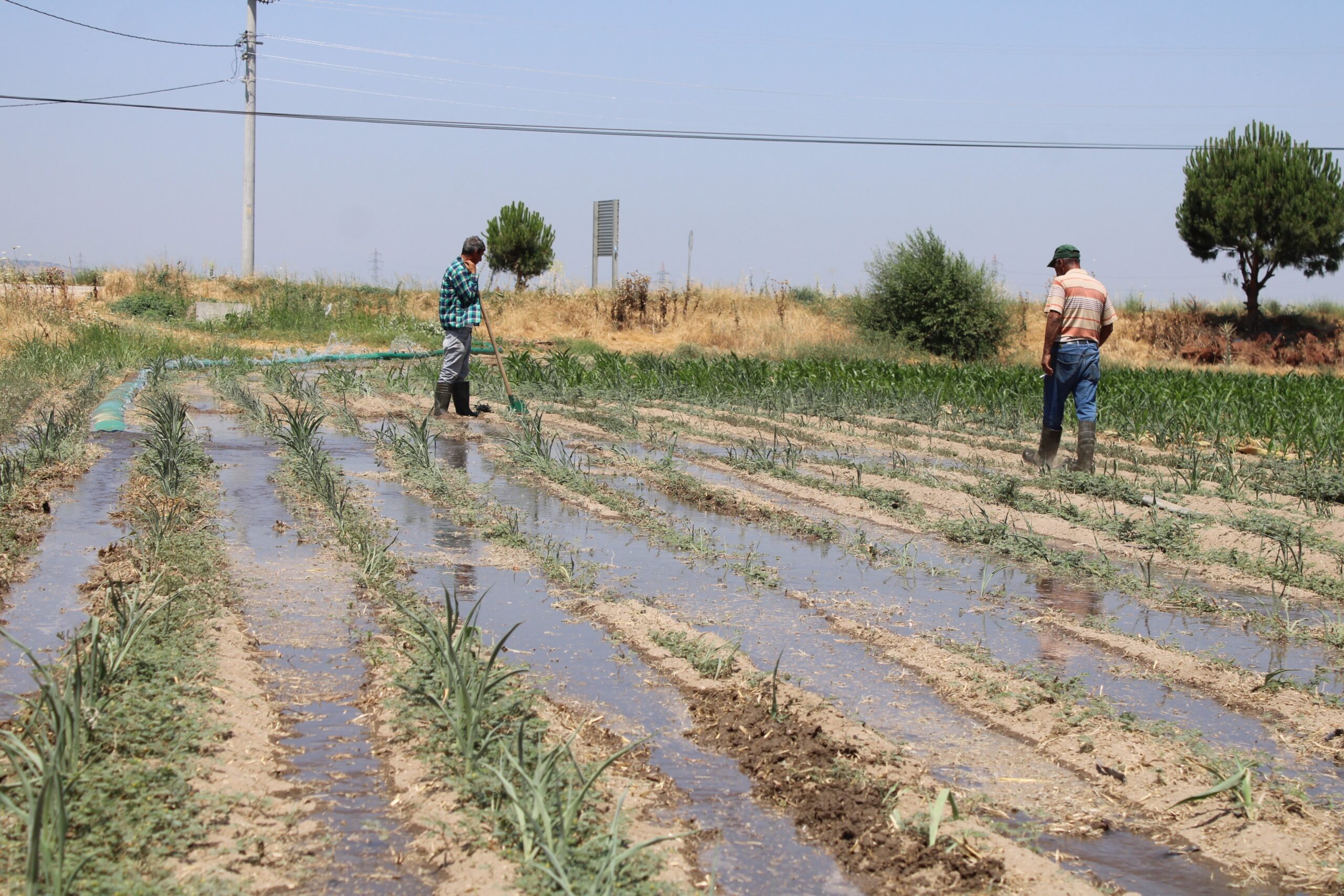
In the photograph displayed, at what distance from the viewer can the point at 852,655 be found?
456 cm

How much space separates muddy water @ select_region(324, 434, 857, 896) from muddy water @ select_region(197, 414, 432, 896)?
50cm

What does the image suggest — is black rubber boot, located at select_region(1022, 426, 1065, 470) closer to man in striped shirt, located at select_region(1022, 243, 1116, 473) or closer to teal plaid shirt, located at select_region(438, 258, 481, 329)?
man in striped shirt, located at select_region(1022, 243, 1116, 473)

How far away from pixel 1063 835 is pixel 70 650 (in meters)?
3.12

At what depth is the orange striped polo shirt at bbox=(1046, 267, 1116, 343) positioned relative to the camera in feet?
31.5

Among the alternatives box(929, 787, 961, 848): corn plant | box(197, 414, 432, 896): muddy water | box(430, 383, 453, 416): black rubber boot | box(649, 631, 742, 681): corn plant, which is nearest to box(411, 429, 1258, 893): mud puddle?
box(649, 631, 742, 681): corn plant

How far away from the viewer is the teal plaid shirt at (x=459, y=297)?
12.0 m

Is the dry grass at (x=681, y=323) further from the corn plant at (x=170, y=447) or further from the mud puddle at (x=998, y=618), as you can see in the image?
the mud puddle at (x=998, y=618)

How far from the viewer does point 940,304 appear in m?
30.1

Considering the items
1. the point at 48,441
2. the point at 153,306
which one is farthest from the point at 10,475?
the point at 153,306

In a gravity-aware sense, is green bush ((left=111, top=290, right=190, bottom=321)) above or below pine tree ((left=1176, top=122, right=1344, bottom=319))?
below

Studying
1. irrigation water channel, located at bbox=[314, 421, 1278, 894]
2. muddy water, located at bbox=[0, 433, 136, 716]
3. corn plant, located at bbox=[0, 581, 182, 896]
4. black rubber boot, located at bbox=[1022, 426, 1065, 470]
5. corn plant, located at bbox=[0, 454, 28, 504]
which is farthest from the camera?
black rubber boot, located at bbox=[1022, 426, 1065, 470]

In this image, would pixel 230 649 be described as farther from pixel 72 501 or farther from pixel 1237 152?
pixel 1237 152

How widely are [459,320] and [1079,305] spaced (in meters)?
6.00

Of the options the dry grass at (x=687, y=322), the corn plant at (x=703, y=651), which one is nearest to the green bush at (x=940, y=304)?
the dry grass at (x=687, y=322)
